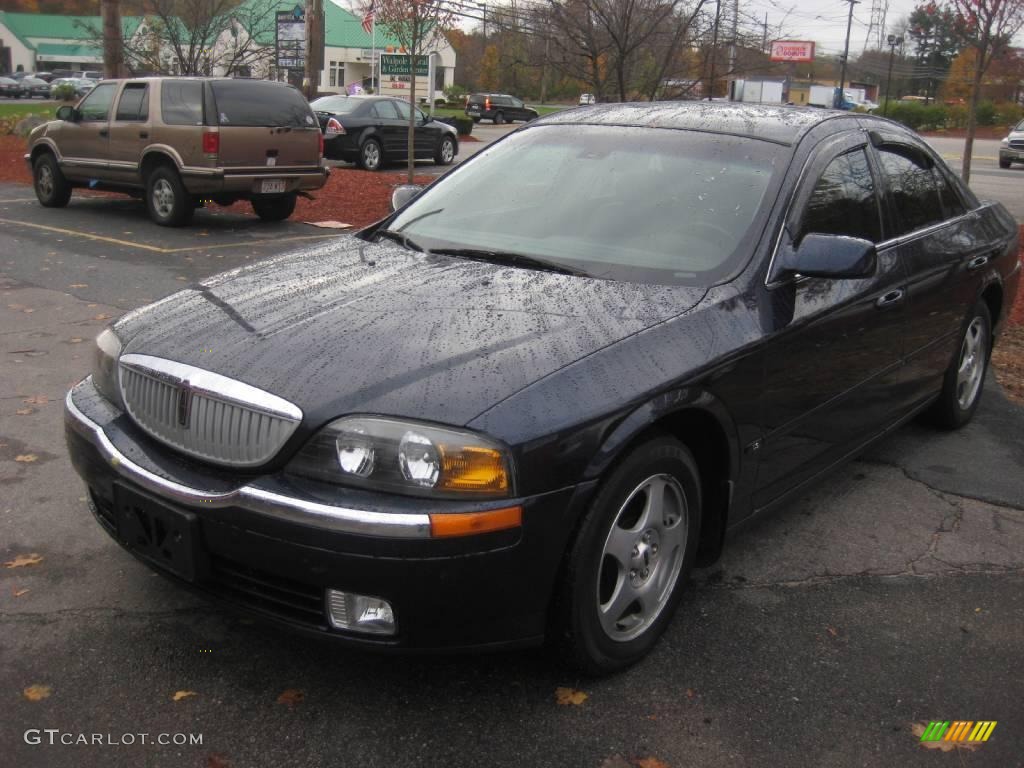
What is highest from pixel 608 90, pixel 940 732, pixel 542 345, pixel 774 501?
pixel 608 90

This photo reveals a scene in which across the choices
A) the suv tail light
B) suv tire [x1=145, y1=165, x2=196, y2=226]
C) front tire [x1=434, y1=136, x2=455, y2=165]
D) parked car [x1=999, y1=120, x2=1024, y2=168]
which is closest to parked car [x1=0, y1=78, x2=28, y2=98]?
front tire [x1=434, y1=136, x2=455, y2=165]

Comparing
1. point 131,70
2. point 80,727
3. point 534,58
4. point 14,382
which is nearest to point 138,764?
point 80,727

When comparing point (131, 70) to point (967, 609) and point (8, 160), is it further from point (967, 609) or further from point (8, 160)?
point (967, 609)

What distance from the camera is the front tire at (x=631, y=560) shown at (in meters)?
2.74

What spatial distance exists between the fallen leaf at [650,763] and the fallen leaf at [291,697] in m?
0.96

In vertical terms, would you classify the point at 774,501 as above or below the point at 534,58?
below

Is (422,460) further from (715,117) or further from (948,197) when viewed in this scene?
(948,197)

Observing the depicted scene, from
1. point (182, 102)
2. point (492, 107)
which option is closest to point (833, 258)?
point (182, 102)

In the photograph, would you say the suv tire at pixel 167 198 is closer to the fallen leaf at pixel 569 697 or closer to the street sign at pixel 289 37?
the street sign at pixel 289 37

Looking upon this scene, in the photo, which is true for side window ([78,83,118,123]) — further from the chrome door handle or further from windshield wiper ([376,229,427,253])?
the chrome door handle

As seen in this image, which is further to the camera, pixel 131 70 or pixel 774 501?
pixel 131 70

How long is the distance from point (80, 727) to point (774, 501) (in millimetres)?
2375

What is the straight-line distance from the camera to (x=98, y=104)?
43.0 feet

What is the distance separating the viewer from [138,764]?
254 cm
